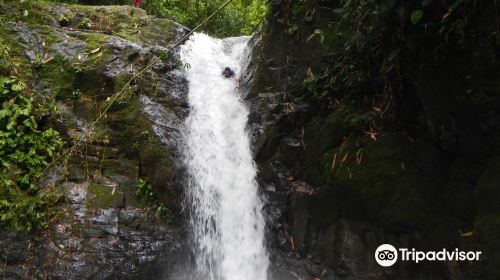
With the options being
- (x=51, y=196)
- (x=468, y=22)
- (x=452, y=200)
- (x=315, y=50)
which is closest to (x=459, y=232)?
(x=452, y=200)

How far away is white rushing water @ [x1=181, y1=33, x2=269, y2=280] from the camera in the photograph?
16.3 feet

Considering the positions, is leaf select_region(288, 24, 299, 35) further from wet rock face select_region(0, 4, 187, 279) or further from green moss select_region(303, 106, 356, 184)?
wet rock face select_region(0, 4, 187, 279)

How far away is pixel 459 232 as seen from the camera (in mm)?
3189

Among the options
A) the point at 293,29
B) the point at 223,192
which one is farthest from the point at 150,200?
the point at 293,29

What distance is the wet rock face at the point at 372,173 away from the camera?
3.03 metres

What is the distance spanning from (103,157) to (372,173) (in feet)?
12.0

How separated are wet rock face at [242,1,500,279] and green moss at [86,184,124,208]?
1977 millimetres

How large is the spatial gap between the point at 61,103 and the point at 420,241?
5134 millimetres

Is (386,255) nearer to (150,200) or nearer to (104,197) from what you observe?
(150,200)

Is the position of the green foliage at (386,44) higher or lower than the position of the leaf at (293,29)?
lower

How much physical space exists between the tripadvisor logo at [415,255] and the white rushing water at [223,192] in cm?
169

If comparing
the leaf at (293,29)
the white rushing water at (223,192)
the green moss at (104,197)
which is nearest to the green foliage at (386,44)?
the leaf at (293,29)

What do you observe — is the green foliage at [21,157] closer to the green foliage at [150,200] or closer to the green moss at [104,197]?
the green moss at [104,197]

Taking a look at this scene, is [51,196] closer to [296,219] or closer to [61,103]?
[61,103]
